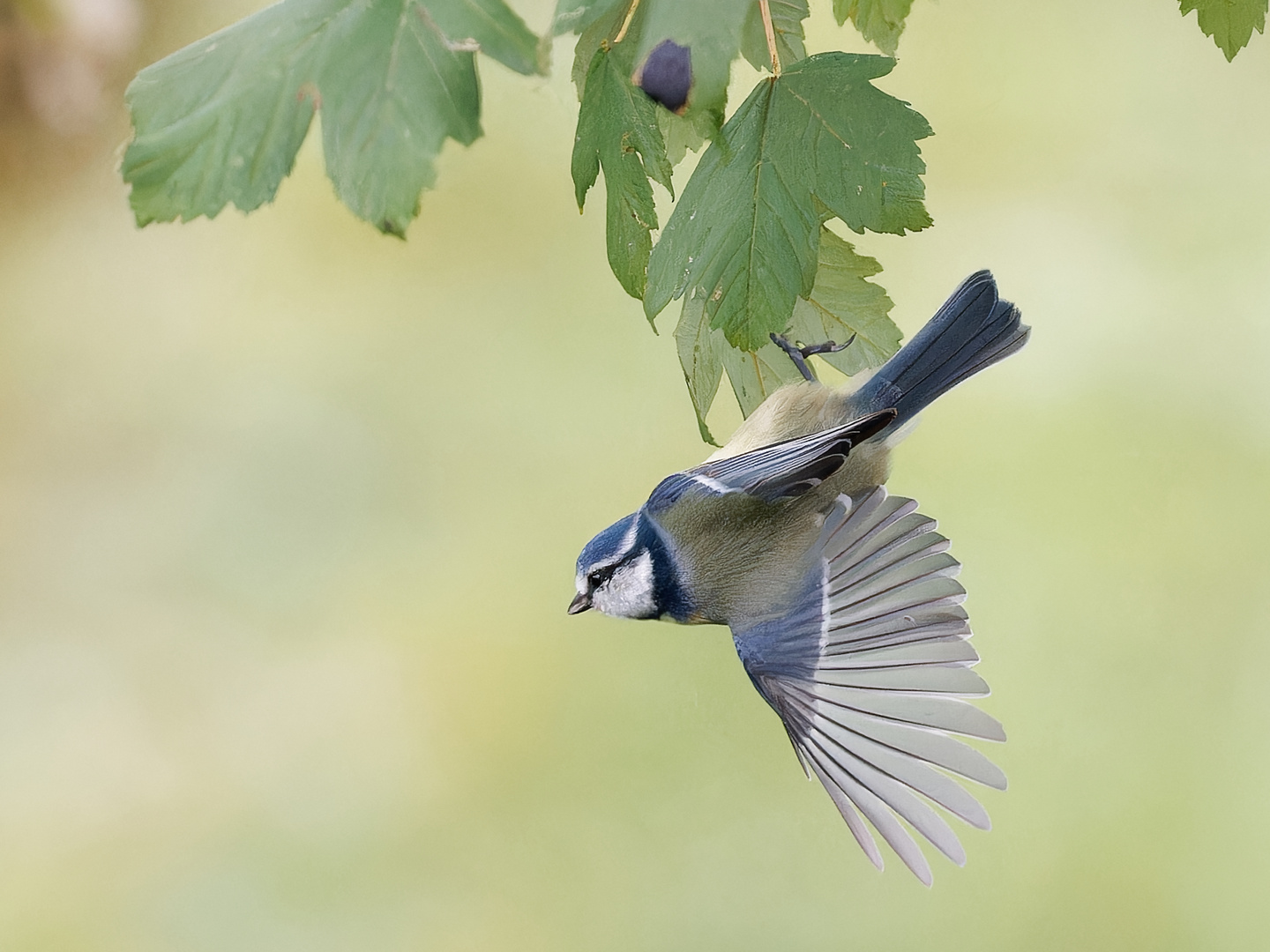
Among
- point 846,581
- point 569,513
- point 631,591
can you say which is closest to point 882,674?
point 846,581

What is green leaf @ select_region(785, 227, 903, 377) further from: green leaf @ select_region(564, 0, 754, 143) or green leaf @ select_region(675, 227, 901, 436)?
green leaf @ select_region(564, 0, 754, 143)

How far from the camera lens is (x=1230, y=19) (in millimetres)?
602

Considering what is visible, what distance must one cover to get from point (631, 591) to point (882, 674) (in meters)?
0.16

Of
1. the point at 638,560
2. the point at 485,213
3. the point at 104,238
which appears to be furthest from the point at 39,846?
the point at 638,560

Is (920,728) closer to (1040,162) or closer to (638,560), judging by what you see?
(638,560)

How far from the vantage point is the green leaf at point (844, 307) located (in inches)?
26.9

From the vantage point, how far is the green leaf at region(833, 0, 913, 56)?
0.62m

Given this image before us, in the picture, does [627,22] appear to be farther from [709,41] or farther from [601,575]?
[601,575]

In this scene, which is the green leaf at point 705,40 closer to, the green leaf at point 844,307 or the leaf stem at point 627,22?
the leaf stem at point 627,22

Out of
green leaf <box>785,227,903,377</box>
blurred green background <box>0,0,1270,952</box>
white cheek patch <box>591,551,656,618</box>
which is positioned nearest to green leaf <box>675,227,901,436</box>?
green leaf <box>785,227,903,377</box>

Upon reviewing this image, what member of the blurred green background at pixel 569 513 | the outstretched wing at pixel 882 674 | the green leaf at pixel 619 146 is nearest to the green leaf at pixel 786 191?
the green leaf at pixel 619 146

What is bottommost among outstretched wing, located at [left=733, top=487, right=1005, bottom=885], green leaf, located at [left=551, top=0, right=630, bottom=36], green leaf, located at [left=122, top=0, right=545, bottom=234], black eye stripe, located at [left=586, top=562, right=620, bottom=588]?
outstretched wing, located at [left=733, top=487, right=1005, bottom=885]

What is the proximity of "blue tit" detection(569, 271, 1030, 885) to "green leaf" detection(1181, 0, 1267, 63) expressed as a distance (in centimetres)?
22

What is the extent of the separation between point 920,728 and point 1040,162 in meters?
Result: 1.43
